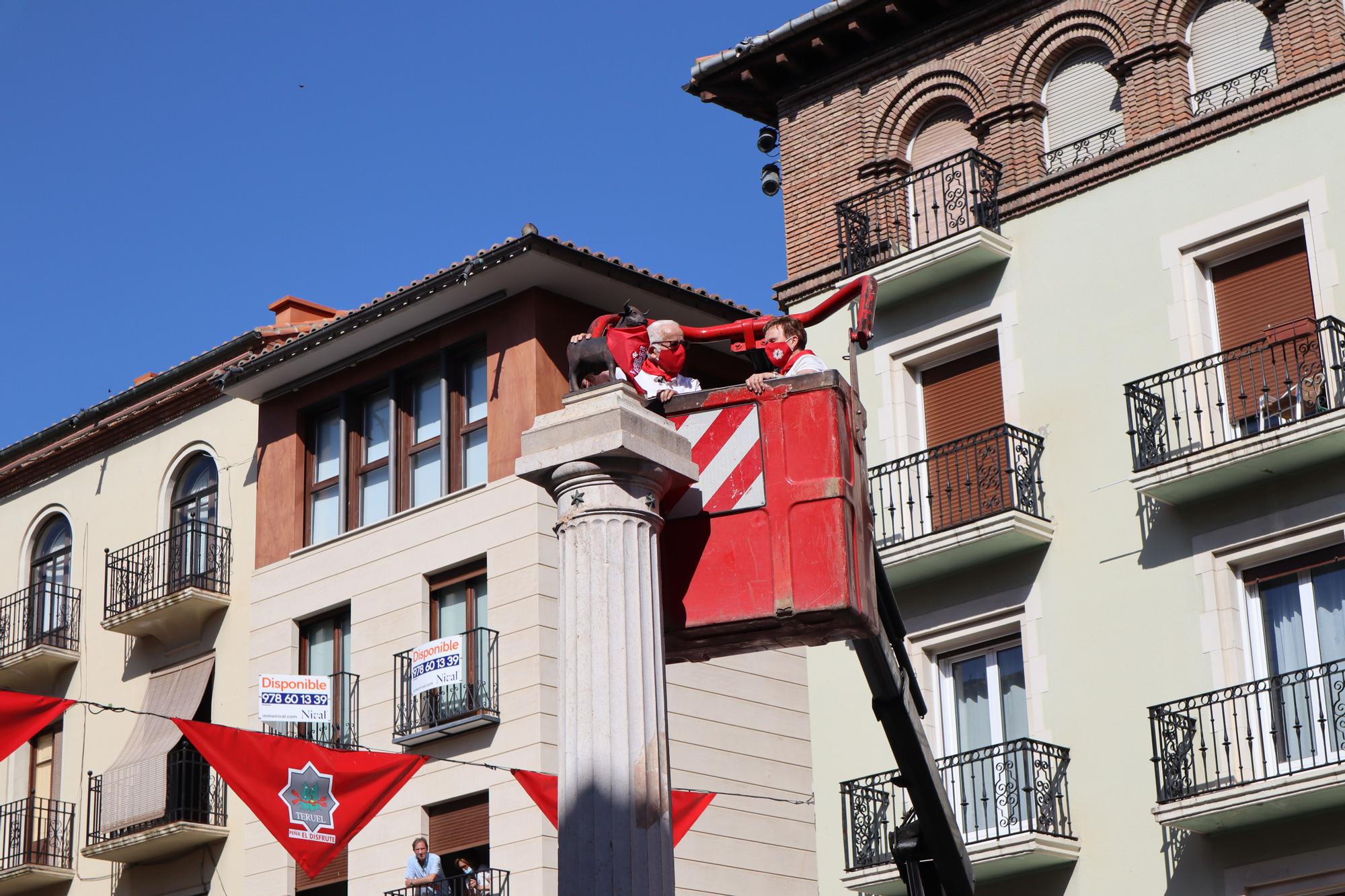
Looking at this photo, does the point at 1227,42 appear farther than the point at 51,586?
No

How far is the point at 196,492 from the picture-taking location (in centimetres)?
3253

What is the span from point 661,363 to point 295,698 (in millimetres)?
15495

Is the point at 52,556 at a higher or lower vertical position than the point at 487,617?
higher

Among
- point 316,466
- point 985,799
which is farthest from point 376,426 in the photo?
point 985,799

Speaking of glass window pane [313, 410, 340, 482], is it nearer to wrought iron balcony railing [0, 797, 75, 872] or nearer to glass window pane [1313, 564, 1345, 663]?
wrought iron balcony railing [0, 797, 75, 872]

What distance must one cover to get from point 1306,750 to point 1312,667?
1.00m

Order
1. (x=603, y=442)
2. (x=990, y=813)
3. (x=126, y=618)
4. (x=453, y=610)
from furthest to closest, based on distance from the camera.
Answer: (x=126, y=618)
(x=453, y=610)
(x=990, y=813)
(x=603, y=442)

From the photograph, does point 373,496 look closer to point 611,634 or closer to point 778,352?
point 778,352

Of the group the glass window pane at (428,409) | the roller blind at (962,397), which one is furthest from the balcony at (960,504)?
the glass window pane at (428,409)

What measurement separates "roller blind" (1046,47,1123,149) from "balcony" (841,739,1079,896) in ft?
23.9

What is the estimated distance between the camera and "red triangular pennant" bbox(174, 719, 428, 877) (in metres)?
18.8

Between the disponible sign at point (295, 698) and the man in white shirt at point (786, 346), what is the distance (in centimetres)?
1485

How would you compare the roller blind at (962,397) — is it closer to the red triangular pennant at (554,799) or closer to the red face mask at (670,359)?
the red triangular pennant at (554,799)

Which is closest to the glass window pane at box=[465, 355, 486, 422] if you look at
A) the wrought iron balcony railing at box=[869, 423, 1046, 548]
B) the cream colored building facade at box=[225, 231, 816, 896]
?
the cream colored building facade at box=[225, 231, 816, 896]
